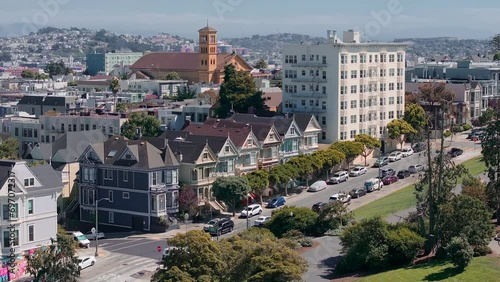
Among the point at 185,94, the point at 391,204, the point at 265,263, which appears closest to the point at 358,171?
the point at 391,204

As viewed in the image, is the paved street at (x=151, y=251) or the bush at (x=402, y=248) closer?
the bush at (x=402, y=248)

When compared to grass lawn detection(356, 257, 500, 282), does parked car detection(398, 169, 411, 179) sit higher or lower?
higher

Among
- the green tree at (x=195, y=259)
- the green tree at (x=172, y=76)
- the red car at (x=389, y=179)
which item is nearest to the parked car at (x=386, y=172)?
the red car at (x=389, y=179)

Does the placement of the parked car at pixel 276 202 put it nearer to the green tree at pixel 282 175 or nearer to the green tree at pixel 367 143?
the green tree at pixel 282 175

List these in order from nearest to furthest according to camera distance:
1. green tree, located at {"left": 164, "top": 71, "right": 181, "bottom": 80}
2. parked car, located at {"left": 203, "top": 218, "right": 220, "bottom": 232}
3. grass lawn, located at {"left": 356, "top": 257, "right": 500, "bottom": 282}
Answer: grass lawn, located at {"left": 356, "top": 257, "right": 500, "bottom": 282}
parked car, located at {"left": 203, "top": 218, "right": 220, "bottom": 232}
green tree, located at {"left": 164, "top": 71, "right": 181, "bottom": 80}

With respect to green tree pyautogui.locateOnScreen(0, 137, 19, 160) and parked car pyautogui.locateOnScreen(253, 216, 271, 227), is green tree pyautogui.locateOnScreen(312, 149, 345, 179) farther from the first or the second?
green tree pyautogui.locateOnScreen(0, 137, 19, 160)

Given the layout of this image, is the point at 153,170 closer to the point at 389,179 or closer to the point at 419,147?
the point at 389,179

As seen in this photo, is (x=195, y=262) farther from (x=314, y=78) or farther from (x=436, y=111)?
(x=436, y=111)

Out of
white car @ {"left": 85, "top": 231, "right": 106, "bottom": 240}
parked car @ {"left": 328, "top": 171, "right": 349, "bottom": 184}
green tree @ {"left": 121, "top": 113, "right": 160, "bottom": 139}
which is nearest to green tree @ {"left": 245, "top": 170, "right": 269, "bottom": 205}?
parked car @ {"left": 328, "top": 171, "right": 349, "bottom": 184}
